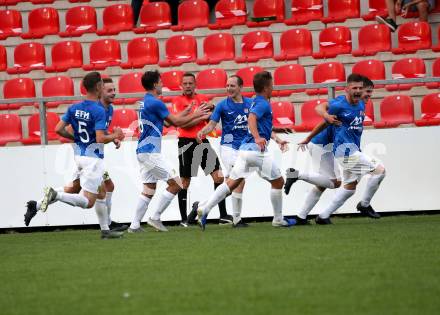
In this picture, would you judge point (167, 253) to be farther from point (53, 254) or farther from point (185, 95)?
point (185, 95)

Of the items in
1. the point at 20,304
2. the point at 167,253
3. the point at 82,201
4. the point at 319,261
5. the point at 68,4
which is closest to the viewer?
the point at 20,304

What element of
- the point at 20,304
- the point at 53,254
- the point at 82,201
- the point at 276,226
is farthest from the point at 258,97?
the point at 20,304

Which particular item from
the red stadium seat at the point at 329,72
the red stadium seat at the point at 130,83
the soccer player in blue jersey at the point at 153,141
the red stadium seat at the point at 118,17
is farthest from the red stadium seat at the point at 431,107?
the red stadium seat at the point at 118,17

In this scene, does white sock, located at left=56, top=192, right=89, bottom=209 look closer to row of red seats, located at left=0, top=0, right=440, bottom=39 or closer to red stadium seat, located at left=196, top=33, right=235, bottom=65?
red stadium seat, located at left=196, top=33, right=235, bottom=65

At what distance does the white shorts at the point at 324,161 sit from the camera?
40.9 feet

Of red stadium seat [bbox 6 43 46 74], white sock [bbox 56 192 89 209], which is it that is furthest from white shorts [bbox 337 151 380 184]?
red stadium seat [bbox 6 43 46 74]

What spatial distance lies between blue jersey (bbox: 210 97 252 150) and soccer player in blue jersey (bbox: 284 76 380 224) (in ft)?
2.68

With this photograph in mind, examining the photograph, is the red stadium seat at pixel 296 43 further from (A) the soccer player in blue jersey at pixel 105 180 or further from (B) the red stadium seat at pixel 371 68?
(A) the soccer player in blue jersey at pixel 105 180

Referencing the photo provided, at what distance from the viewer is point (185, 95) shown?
522 inches

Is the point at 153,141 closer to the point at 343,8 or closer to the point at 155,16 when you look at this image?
the point at 155,16

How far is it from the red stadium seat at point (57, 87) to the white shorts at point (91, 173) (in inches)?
234

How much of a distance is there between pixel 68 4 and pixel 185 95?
7.14 m

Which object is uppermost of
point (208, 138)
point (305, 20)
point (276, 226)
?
point (305, 20)

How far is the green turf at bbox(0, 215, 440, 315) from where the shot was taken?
240 inches
